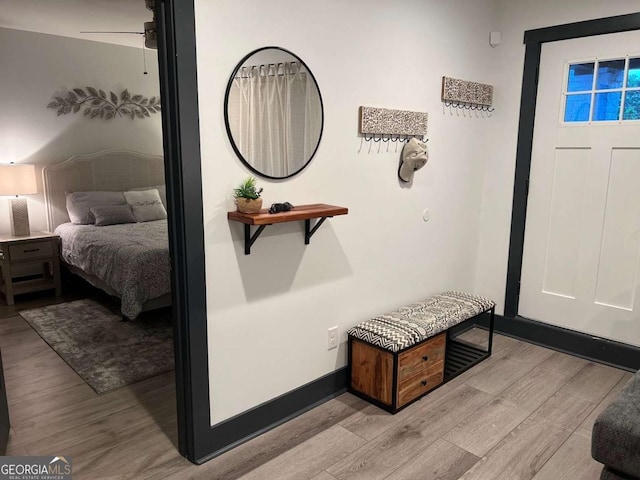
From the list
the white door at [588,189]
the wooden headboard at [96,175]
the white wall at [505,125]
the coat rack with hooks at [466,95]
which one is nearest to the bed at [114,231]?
the wooden headboard at [96,175]

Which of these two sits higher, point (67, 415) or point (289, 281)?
point (289, 281)

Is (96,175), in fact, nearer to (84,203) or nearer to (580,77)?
(84,203)

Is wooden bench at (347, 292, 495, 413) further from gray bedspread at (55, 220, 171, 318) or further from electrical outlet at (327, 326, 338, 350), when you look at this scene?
gray bedspread at (55, 220, 171, 318)

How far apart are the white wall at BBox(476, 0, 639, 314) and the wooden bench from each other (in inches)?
32.3

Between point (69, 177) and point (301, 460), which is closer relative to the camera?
point (301, 460)

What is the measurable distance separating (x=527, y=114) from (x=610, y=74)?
1.78 feet

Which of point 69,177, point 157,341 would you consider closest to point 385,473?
point 157,341

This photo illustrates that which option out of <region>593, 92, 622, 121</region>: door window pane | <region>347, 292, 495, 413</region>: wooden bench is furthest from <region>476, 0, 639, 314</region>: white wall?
<region>347, 292, 495, 413</region>: wooden bench

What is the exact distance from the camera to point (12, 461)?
6.61ft

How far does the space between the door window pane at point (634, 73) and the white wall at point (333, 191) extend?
91 cm

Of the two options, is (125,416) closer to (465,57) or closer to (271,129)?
(271,129)

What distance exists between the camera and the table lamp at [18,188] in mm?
4492

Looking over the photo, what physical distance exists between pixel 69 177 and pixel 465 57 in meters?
4.08

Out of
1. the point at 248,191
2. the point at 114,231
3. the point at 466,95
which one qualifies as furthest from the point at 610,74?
the point at 114,231
